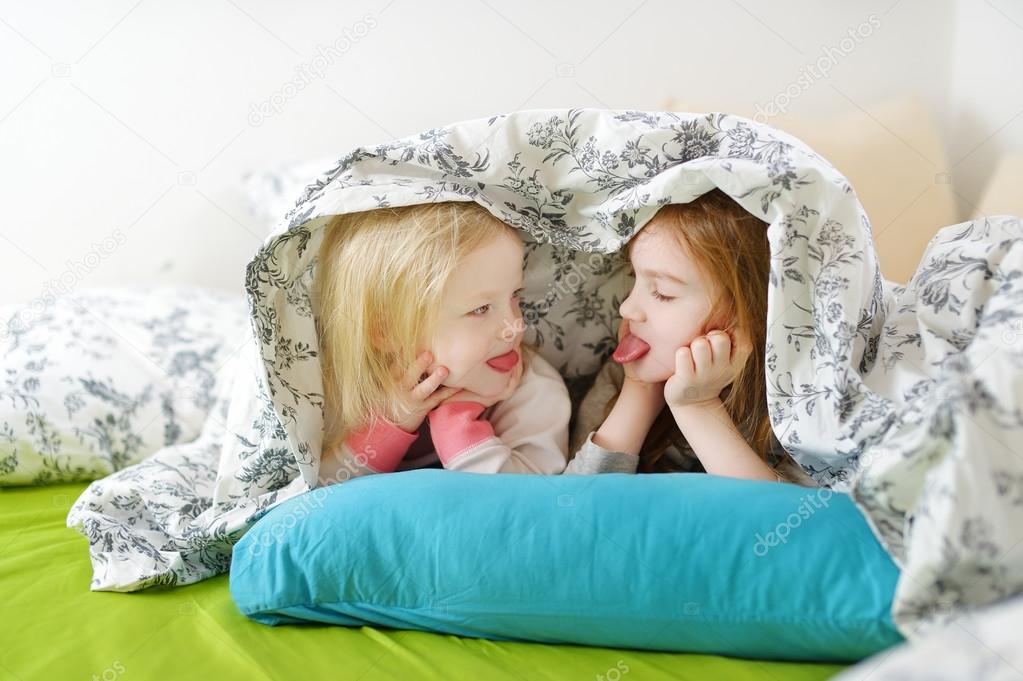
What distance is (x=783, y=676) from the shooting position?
32.3 inches

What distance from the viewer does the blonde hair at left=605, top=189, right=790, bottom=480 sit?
103 centimetres

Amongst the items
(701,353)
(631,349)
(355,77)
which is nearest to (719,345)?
(701,353)

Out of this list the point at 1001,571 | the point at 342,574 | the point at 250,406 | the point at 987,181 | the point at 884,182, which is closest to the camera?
the point at 1001,571

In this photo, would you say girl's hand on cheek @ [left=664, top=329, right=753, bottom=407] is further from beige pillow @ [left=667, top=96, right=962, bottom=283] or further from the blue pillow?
beige pillow @ [left=667, top=96, right=962, bottom=283]

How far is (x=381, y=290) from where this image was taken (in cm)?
107

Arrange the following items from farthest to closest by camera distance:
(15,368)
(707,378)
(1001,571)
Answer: (15,368) < (707,378) < (1001,571)

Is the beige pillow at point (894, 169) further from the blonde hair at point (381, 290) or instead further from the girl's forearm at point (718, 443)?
the blonde hair at point (381, 290)

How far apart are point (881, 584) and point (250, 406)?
779 millimetres

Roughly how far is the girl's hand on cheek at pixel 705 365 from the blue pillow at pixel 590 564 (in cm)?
16

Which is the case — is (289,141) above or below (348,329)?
above

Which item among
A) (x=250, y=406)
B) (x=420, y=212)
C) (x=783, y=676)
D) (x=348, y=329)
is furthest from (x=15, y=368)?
(x=783, y=676)

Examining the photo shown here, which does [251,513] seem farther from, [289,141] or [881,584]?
[289,141]

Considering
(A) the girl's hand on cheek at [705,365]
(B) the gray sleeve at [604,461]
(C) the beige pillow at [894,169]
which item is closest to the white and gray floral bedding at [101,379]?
(B) the gray sleeve at [604,461]

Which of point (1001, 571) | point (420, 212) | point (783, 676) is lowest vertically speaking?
point (783, 676)
